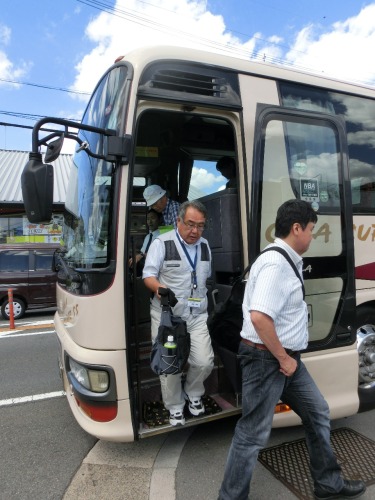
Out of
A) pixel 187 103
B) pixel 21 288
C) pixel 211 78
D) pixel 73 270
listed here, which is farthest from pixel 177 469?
pixel 21 288

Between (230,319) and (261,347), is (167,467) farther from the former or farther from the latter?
(261,347)

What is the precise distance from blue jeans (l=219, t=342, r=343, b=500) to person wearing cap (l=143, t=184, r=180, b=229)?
202cm

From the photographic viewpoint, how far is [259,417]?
2176mm

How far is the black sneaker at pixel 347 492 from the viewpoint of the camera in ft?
7.73

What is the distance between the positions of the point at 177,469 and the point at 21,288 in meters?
8.13

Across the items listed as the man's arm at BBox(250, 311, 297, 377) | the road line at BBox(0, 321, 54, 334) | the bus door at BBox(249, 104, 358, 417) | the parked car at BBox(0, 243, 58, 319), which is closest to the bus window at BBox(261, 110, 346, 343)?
the bus door at BBox(249, 104, 358, 417)

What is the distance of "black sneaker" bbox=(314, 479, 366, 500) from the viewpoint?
2.36 metres

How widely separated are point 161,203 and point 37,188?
70.2 inches

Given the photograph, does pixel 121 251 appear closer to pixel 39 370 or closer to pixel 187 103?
pixel 187 103

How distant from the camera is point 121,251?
8.54ft

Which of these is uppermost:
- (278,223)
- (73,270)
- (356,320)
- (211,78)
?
(211,78)

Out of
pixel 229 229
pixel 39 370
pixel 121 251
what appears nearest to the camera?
pixel 121 251

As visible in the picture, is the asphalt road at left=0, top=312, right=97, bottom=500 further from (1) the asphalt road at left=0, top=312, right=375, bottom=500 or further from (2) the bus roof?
(2) the bus roof

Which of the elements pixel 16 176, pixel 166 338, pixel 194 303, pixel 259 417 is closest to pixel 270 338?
pixel 259 417
